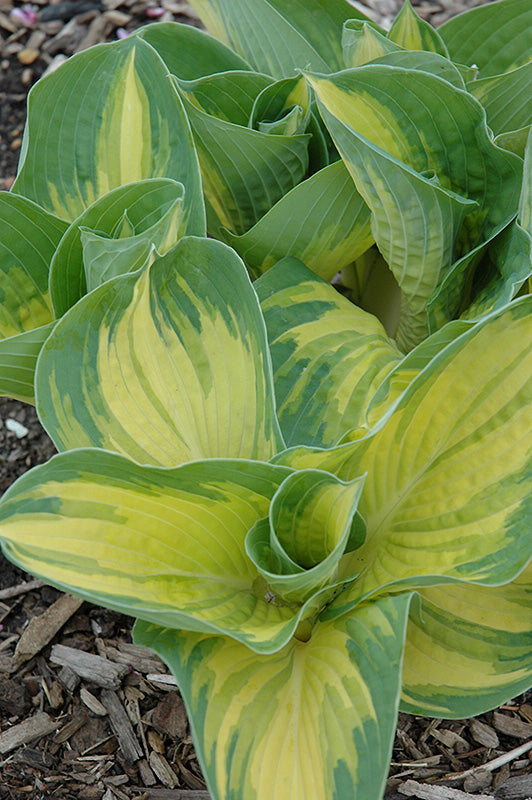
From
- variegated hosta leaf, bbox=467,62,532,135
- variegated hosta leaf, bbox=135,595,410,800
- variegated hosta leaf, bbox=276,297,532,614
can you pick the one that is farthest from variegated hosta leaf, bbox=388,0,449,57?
variegated hosta leaf, bbox=135,595,410,800

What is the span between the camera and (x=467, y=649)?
37.4 inches

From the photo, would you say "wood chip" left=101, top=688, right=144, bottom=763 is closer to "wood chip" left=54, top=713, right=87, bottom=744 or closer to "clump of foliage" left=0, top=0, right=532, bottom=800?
"wood chip" left=54, top=713, right=87, bottom=744

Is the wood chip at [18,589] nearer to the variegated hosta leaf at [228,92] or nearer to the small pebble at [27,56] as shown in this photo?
the variegated hosta leaf at [228,92]

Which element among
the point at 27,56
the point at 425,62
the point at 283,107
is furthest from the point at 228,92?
the point at 27,56

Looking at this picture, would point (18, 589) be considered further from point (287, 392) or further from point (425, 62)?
point (425, 62)

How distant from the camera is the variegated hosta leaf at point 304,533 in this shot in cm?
78

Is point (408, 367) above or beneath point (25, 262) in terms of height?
beneath

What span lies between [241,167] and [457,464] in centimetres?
53

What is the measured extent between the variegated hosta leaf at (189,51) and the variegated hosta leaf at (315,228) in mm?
286

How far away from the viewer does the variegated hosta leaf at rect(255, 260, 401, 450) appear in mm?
991

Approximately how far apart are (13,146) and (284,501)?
147cm

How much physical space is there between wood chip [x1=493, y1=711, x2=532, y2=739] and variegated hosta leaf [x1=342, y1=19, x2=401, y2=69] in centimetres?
94

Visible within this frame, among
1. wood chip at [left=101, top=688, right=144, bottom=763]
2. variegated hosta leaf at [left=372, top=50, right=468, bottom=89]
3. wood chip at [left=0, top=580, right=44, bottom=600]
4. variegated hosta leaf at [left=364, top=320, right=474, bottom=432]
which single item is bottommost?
wood chip at [left=101, top=688, right=144, bottom=763]

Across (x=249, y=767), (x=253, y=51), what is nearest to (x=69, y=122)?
(x=253, y=51)
